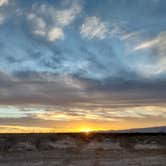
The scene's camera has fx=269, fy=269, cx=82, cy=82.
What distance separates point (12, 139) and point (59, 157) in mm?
1218

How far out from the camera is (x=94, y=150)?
6.48m

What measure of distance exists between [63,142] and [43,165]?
70cm

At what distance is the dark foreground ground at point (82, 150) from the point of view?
632 centimetres

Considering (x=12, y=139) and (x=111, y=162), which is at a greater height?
(x=12, y=139)

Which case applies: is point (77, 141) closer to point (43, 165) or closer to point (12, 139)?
point (43, 165)

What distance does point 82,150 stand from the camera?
21.2 ft

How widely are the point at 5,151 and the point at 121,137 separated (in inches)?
111

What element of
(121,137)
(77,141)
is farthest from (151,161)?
(77,141)

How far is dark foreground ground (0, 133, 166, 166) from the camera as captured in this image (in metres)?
6.32

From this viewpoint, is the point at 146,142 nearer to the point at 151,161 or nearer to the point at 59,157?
the point at 151,161

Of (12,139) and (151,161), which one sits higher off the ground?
(12,139)

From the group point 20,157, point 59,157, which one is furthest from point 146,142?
point 20,157

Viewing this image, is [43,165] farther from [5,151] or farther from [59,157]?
[5,151]

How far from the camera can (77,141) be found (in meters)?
6.52
